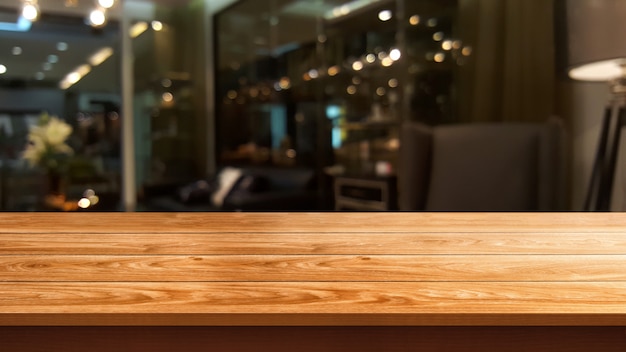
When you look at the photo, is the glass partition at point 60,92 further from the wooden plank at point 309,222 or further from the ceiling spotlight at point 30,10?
the wooden plank at point 309,222

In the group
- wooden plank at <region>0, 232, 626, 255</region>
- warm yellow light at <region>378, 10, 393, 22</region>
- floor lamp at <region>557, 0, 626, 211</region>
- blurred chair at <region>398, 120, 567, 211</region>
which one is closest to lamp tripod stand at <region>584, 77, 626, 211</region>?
floor lamp at <region>557, 0, 626, 211</region>

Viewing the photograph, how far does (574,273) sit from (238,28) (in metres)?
4.71

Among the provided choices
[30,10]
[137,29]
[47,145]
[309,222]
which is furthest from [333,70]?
[309,222]

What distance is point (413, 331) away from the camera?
675 millimetres

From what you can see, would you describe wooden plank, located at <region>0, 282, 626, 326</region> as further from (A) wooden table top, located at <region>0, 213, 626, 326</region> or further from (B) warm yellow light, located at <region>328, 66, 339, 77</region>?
(B) warm yellow light, located at <region>328, 66, 339, 77</region>

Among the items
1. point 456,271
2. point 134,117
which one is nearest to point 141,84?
point 134,117

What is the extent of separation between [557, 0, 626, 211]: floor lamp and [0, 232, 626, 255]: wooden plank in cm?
100

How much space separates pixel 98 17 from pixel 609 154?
174 inches

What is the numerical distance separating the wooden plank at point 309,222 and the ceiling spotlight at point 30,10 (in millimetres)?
4118

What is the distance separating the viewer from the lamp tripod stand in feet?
6.28

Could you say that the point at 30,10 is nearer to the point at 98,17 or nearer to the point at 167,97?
the point at 98,17

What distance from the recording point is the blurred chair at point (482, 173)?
237cm

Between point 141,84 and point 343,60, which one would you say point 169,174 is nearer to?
point 141,84

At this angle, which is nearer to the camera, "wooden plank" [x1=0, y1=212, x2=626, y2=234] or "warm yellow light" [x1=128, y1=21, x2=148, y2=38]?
"wooden plank" [x1=0, y1=212, x2=626, y2=234]
